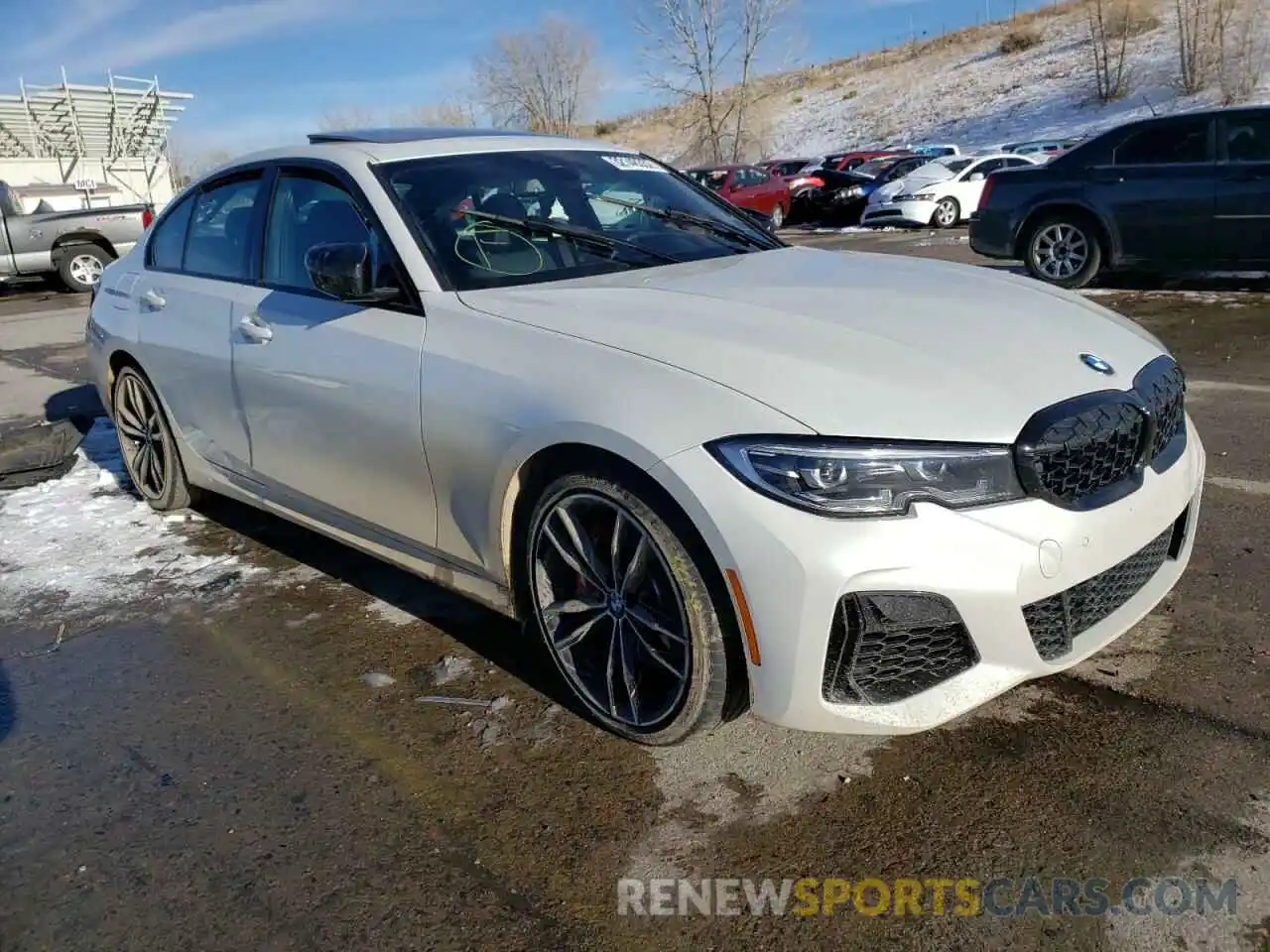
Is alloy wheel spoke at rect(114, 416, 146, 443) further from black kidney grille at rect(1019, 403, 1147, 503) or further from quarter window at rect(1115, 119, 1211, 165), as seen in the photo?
quarter window at rect(1115, 119, 1211, 165)

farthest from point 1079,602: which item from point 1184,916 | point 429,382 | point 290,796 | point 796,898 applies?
point 290,796

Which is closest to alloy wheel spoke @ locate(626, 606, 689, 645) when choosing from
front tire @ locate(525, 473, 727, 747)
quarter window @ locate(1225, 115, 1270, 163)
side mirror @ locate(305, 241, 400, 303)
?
front tire @ locate(525, 473, 727, 747)

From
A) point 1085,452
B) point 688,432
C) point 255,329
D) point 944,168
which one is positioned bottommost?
point 1085,452

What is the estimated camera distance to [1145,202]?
8.92 meters

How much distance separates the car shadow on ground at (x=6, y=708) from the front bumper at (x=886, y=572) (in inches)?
86.8

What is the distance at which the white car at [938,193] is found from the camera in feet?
61.0

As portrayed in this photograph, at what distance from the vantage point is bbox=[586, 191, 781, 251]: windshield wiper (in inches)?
143

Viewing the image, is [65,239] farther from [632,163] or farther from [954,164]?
[954,164]

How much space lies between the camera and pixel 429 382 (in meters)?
2.87

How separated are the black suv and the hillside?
32.7 m

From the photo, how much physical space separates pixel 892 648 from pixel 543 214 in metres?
1.92

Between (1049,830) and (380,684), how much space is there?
1951mm

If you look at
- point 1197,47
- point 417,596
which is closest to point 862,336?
point 417,596

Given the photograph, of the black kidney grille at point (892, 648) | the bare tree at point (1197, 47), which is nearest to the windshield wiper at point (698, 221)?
the black kidney grille at point (892, 648)
